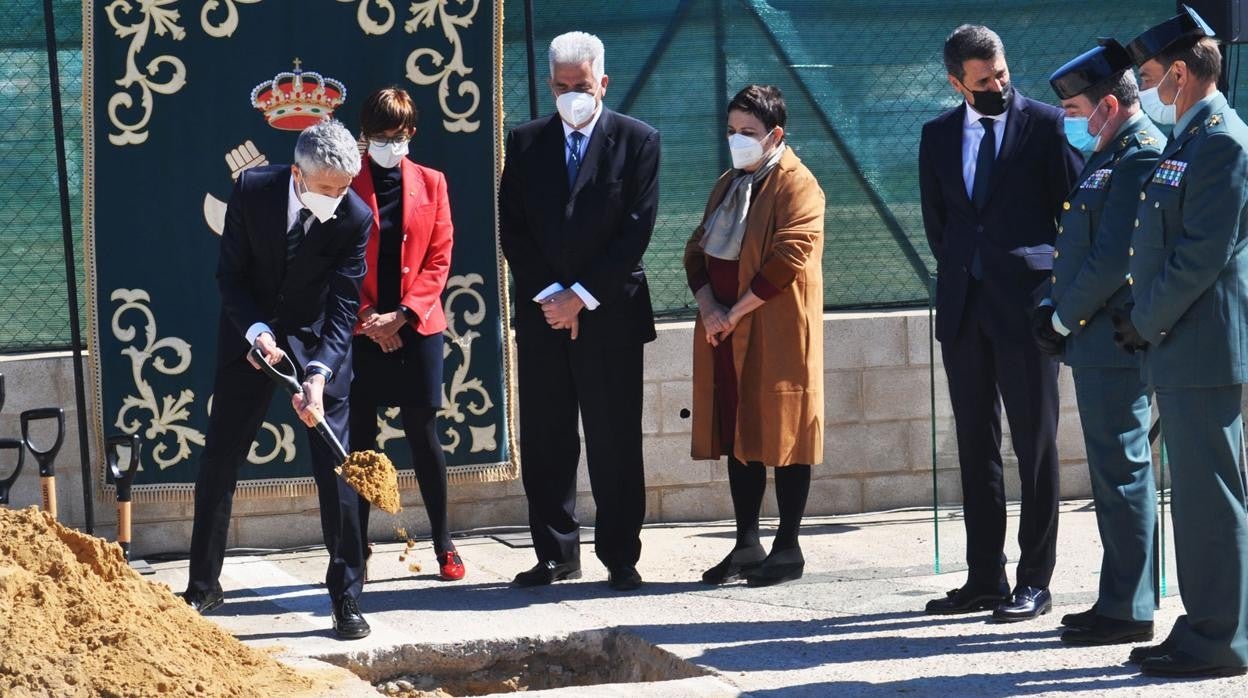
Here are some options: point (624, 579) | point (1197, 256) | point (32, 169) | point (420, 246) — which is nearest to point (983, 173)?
point (1197, 256)

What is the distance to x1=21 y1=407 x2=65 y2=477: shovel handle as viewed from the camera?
6.39 meters

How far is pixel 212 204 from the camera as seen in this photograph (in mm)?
6992

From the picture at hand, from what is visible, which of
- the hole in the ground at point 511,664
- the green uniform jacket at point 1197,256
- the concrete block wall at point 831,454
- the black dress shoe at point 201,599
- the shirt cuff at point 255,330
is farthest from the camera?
the concrete block wall at point 831,454

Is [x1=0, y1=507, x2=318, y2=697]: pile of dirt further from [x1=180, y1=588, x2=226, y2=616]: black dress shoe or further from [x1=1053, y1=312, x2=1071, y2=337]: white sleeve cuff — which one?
[x1=1053, y1=312, x2=1071, y2=337]: white sleeve cuff

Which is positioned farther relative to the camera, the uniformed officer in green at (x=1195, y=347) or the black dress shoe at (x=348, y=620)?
the black dress shoe at (x=348, y=620)

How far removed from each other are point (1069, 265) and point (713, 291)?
164 centimetres

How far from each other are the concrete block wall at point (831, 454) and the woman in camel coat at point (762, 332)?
105 centimetres

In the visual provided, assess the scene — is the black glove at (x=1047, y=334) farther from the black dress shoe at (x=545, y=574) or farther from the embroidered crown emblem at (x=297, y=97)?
the embroidered crown emblem at (x=297, y=97)

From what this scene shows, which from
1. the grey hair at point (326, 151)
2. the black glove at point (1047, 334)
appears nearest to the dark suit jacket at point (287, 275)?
the grey hair at point (326, 151)

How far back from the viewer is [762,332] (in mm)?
6398

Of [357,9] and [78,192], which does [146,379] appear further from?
[357,9]

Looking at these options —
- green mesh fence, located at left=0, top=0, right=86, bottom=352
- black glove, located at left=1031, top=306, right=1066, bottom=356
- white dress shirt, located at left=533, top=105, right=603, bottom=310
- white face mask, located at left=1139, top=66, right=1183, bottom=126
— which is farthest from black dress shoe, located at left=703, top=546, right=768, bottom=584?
green mesh fence, located at left=0, top=0, right=86, bottom=352

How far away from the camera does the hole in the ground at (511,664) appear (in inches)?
213

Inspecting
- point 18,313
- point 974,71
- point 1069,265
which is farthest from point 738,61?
point 18,313
